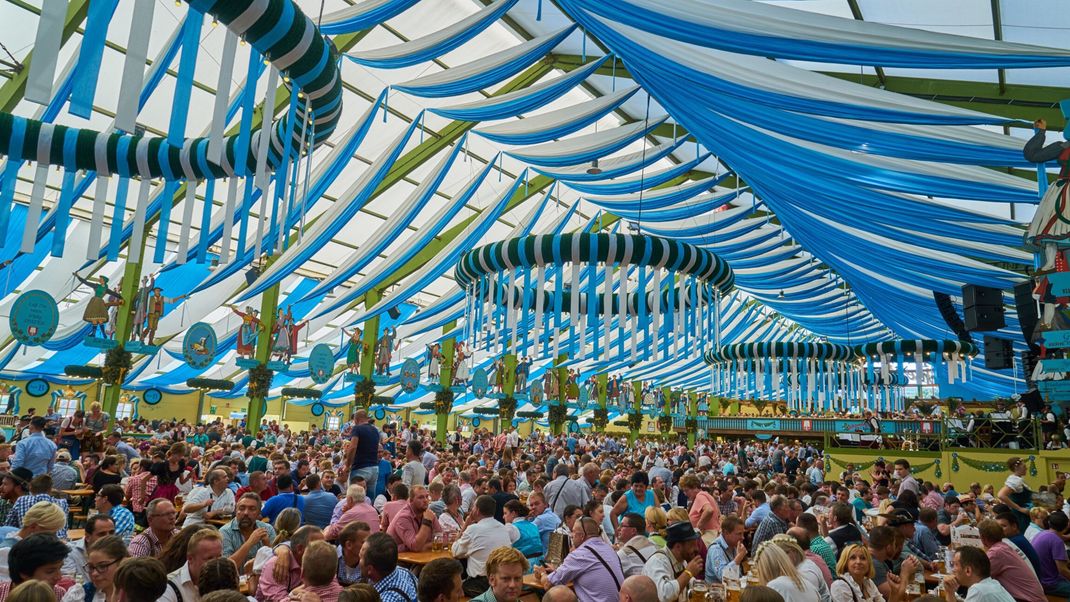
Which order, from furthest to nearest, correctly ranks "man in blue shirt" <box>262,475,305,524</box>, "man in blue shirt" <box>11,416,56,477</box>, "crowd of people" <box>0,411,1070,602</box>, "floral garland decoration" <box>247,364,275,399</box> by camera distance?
1. "floral garland decoration" <box>247,364,275,399</box>
2. "man in blue shirt" <box>11,416,56,477</box>
3. "man in blue shirt" <box>262,475,305,524</box>
4. "crowd of people" <box>0,411,1070,602</box>

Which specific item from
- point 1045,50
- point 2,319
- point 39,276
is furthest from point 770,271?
point 2,319

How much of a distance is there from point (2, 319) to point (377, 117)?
11.7m

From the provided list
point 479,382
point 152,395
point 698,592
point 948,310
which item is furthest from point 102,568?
point 152,395

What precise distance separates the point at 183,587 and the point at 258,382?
12.3 meters

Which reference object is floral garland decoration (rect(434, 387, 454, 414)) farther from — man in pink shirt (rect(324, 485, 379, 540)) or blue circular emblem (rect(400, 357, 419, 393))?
man in pink shirt (rect(324, 485, 379, 540))

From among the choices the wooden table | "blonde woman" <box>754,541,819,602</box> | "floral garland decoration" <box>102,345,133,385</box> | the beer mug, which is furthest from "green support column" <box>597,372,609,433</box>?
"blonde woman" <box>754,541,819,602</box>

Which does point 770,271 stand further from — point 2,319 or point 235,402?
point 235,402


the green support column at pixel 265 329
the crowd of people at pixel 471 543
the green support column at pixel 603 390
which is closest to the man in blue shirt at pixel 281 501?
the crowd of people at pixel 471 543

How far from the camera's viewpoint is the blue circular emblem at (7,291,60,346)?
9.38 metres

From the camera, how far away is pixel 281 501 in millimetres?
4926

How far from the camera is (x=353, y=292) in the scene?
41.3 ft

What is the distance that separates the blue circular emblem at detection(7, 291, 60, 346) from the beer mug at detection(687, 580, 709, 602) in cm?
967

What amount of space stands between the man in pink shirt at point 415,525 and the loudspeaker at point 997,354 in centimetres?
1063

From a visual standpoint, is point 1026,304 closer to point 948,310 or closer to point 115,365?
point 948,310
